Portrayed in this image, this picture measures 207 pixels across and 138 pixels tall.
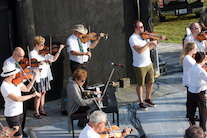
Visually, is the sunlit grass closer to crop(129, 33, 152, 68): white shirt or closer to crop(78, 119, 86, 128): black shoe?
crop(129, 33, 152, 68): white shirt

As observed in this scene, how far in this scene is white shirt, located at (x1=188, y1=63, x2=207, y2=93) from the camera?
15.7ft

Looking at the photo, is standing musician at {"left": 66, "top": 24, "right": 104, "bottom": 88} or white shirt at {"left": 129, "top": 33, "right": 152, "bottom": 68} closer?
white shirt at {"left": 129, "top": 33, "right": 152, "bottom": 68}

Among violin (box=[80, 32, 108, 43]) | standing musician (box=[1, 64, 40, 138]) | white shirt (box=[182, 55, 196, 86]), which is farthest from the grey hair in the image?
violin (box=[80, 32, 108, 43])

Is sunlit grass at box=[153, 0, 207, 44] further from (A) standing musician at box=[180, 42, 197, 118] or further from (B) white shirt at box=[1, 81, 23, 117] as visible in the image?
(B) white shirt at box=[1, 81, 23, 117]

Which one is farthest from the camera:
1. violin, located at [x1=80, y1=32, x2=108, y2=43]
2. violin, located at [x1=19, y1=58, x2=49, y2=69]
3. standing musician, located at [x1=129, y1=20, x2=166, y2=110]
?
A: violin, located at [x1=80, y1=32, x2=108, y2=43]

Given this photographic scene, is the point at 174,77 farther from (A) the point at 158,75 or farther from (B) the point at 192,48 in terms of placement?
(B) the point at 192,48

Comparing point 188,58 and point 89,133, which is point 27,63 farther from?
point 188,58

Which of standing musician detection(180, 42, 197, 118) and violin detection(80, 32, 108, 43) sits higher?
violin detection(80, 32, 108, 43)

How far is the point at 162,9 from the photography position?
1756 centimetres

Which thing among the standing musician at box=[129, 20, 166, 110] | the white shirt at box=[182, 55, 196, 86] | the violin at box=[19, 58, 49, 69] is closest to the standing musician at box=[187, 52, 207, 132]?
the white shirt at box=[182, 55, 196, 86]

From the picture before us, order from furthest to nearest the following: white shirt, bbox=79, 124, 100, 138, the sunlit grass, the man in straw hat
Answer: the sunlit grass
the man in straw hat
white shirt, bbox=79, 124, 100, 138

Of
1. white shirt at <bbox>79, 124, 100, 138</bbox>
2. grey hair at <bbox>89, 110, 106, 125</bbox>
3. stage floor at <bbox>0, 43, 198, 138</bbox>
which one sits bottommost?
stage floor at <bbox>0, 43, 198, 138</bbox>

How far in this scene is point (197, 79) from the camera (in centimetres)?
489

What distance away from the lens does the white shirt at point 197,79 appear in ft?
15.7
